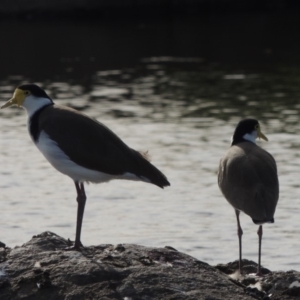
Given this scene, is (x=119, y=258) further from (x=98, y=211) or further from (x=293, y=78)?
(x=293, y=78)

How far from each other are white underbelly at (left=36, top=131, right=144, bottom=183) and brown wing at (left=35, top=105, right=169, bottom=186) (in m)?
0.03

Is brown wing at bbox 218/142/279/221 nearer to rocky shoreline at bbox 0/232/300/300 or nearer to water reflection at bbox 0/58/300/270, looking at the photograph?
rocky shoreline at bbox 0/232/300/300

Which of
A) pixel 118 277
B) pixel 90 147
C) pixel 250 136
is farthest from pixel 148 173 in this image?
pixel 250 136

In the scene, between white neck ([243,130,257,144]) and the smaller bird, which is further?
white neck ([243,130,257,144])

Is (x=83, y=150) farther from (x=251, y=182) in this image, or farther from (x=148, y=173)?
(x=251, y=182)

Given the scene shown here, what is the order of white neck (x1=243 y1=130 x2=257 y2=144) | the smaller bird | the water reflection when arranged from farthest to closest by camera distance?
the water reflection → white neck (x1=243 y1=130 x2=257 y2=144) → the smaller bird

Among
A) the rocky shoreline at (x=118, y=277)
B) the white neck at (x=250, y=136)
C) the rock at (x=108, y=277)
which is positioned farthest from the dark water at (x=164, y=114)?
the rock at (x=108, y=277)

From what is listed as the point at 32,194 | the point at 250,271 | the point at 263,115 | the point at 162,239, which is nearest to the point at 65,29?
the point at 263,115

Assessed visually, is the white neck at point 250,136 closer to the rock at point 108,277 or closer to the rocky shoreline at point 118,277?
the rocky shoreline at point 118,277

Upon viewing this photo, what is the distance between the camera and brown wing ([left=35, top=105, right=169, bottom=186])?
29.0 feet

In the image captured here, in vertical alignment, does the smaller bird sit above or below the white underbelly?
below

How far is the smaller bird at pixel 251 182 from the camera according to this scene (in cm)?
929

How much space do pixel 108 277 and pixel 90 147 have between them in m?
1.48

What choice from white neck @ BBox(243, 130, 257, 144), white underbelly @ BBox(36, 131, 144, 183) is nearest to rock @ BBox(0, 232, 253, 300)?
white underbelly @ BBox(36, 131, 144, 183)
